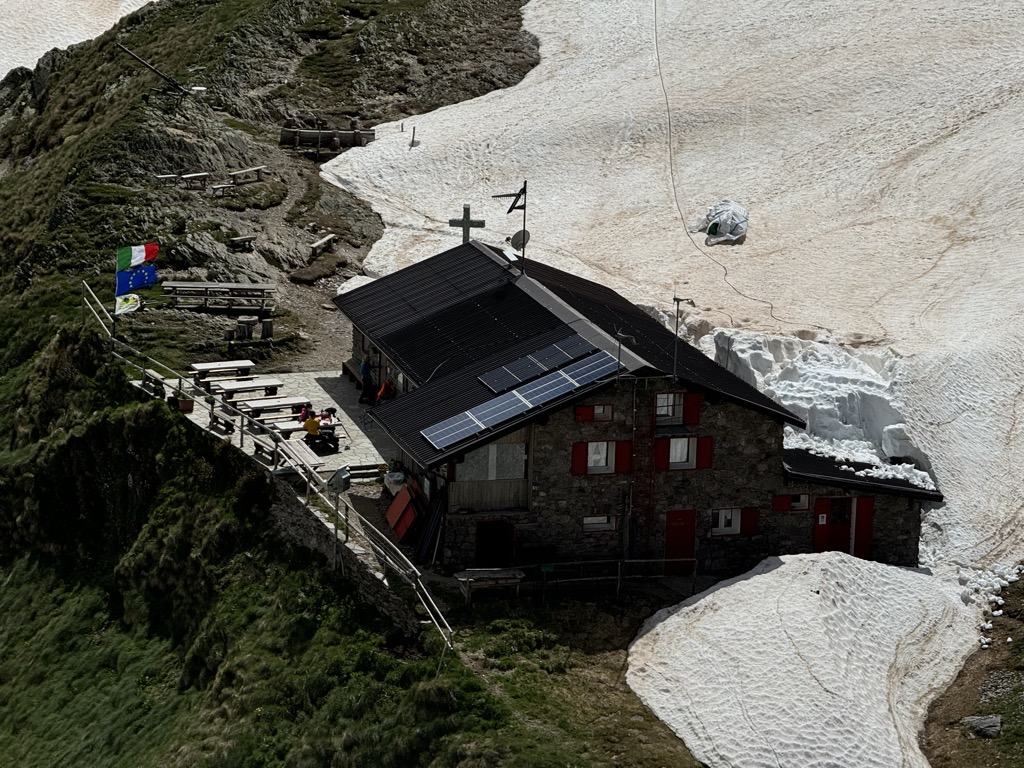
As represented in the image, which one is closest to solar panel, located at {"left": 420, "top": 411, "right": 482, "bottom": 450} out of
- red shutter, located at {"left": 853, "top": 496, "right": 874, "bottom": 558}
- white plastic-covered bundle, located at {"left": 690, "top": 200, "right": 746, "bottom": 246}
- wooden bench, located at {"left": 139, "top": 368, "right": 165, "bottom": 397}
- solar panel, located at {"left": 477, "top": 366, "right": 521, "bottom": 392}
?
solar panel, located at {"left": 477, "top": 366, "right": 521, "bottom": 392}

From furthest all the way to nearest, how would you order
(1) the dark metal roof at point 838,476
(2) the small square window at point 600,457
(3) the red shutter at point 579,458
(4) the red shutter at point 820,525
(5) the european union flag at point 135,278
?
(5) the european union flag at point 135,278, (4) the red shutter at point 820,525, (1) the dark metal roof at point 838,476, (2) the small square window at point 600,457, (3) the red shutter at point 579,458

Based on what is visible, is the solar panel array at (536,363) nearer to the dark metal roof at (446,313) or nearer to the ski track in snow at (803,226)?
the dark metal roof at (446,313)

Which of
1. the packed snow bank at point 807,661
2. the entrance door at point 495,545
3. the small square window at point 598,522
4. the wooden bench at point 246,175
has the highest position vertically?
the wooden bench at point 246,175

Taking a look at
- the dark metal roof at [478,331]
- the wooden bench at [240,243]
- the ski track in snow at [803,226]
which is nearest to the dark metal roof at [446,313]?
the dark metal roof at [478,331]

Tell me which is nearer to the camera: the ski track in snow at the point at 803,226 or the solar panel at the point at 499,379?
the ski track in snow at the point at 803,226

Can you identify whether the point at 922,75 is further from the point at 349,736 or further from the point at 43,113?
the point at 349,736

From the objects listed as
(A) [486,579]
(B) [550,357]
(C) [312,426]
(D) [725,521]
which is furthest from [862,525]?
(C) [312,426]

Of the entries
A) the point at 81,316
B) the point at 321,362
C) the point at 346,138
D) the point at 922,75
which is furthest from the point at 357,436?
the point at 922,75

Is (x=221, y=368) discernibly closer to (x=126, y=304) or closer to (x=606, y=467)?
(x=126, y=304)
